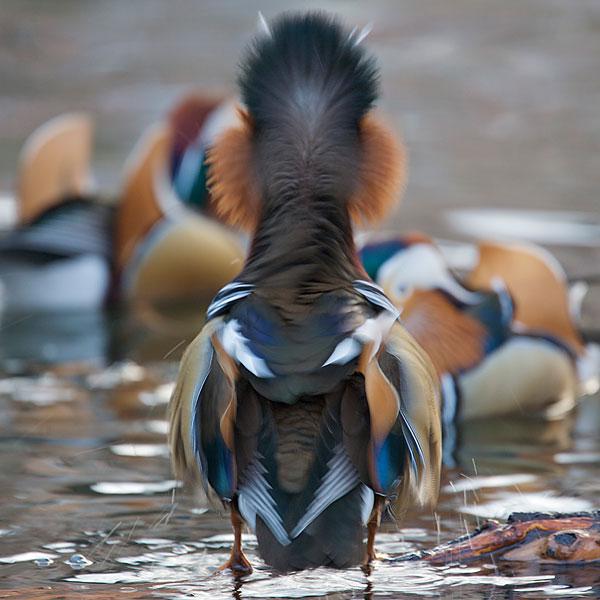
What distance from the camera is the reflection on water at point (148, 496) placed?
4211 mm

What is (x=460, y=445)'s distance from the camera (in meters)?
5.98

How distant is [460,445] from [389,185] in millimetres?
1717

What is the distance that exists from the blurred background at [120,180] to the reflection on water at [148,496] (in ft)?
0.03

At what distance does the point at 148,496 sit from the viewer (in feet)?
16.9

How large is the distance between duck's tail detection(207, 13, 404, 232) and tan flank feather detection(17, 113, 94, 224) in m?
4.05

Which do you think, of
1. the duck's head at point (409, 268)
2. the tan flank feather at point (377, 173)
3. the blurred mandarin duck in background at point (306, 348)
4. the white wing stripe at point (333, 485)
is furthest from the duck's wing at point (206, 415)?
the duck's head at point (409, 268)

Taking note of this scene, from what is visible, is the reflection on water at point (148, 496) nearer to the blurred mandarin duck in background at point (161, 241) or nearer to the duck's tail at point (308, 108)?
the blurred mandarin duck in background at point (161, 241)

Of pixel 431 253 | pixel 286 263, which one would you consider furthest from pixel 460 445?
pixel 286 263

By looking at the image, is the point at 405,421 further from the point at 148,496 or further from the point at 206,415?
the point at 148,496

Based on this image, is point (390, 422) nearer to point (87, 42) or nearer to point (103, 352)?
point (103, 352)

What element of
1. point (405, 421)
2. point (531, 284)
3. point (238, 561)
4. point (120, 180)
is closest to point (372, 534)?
point (238, 561)

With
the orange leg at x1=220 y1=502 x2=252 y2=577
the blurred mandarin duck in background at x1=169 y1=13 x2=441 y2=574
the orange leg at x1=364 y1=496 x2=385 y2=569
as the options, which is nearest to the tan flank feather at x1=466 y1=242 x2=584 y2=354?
the blurred mandarin duck in background at x1=169 y1=13 x2=441 y2=574

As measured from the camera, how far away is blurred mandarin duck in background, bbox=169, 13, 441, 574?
151 inches

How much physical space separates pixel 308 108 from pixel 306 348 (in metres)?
0.81
